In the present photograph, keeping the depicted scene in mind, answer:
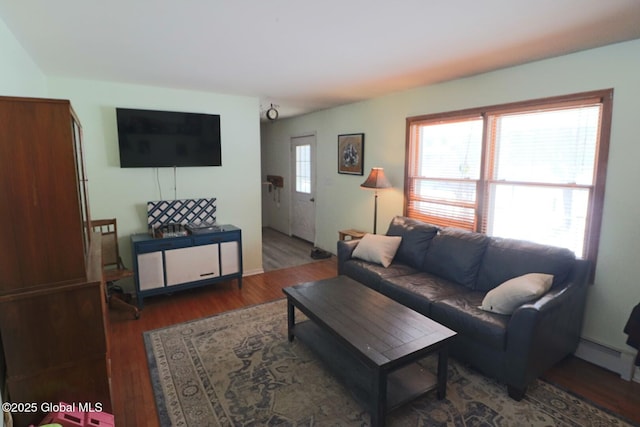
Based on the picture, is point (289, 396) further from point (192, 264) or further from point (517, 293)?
point (192, 264)

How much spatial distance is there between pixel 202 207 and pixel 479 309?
123 inches

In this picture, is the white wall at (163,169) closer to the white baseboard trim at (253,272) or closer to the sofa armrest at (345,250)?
the white baseboard trim at (253,272)

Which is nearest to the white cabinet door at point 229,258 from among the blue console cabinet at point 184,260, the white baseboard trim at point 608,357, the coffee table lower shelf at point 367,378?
the blue console cabinet at point 184,260

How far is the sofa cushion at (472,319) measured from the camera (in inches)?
86.4

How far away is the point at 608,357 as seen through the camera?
2.48 meters

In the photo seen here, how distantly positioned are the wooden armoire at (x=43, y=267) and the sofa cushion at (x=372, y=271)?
221cm

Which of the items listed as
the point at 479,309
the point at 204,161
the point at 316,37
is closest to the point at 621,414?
the point at 479,309

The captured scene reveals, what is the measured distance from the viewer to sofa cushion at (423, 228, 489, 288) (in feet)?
Result: 9.59

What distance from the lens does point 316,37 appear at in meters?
2.22

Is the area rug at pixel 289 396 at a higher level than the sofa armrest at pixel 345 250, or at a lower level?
lower

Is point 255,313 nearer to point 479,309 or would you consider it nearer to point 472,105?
point 479,309

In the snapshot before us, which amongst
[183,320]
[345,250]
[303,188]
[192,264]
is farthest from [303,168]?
[183,320]

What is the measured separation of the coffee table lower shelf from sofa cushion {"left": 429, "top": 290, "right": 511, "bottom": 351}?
1.37 ft

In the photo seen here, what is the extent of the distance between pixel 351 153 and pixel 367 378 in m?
3.31
